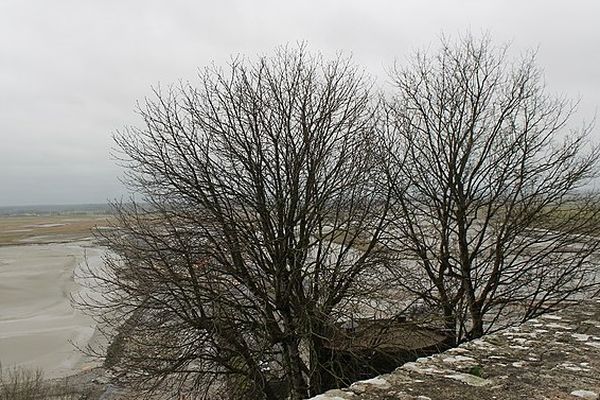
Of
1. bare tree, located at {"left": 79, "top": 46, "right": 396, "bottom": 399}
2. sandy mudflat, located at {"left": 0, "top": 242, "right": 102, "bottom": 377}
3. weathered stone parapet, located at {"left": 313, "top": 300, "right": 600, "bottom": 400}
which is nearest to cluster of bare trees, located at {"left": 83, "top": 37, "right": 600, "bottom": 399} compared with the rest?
bare tree, located at {"left": 79, "top": 46, "right": 396, "bottom": 399}

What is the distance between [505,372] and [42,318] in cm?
2453

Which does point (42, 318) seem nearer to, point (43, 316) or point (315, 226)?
point (43, 316)

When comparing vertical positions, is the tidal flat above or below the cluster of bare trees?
below

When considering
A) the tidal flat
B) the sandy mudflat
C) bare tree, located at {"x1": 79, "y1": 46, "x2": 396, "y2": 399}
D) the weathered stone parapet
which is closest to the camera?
the weathered stone parapet

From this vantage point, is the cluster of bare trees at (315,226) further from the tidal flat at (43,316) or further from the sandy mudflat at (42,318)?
the sandy mudflat at (42,318)

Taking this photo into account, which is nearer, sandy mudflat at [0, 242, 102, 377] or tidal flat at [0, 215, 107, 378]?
tidal flat at [0, 215, 107, 378]

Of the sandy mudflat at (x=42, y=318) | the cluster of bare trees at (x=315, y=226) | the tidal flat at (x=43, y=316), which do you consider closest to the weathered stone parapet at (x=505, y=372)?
the cluster of bare trees at (x=315, y=226)

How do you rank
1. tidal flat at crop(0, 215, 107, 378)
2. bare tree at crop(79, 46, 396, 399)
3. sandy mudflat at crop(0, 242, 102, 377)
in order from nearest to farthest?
bare tree at crop(79, 46, 396, 399) < tidal flat at crop(0, 215, 107, 378) < sandy mudflat at crop(0, 242, 102, 377)

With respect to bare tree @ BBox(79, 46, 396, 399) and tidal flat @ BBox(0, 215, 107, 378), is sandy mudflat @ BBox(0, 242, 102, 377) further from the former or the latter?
bare tree @ BBox(79, 46, 396, 399)

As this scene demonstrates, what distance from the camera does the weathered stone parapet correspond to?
3.06m

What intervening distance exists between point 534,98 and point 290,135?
461 centimetres

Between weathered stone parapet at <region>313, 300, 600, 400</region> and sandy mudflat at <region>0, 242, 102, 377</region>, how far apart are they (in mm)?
15997

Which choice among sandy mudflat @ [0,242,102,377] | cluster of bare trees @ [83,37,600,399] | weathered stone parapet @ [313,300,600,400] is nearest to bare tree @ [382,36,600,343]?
cluster of bare trees @ [83,37,600,399]

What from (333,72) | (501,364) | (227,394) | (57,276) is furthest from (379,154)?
(57,276)
